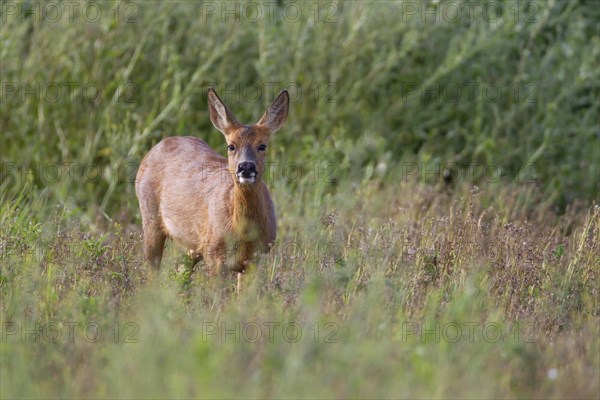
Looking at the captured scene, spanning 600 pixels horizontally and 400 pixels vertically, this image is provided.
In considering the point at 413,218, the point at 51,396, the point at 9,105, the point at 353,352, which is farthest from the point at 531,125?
the point at 51,396

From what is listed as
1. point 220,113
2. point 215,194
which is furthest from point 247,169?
point 220,113

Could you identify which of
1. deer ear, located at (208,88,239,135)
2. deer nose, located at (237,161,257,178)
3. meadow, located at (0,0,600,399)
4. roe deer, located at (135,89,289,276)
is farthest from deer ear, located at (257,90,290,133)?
meadow, located at (0,0,600,399)

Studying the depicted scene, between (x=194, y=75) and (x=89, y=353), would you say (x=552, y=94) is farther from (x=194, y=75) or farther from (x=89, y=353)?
(x=89, y=353)

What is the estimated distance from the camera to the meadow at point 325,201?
5.55 m

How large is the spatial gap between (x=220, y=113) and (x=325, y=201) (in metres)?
1.82

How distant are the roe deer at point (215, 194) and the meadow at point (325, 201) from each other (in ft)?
0.79

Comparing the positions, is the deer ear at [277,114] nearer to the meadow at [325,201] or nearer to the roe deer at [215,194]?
the roe deer at [215,194]

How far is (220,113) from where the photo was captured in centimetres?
845

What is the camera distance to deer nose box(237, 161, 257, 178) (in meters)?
7.81

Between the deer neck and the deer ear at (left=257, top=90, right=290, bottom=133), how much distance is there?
0.69m

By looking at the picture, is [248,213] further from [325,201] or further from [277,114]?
[325,201]

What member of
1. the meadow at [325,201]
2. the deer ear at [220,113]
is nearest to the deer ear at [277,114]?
the deer ear at [220,113]

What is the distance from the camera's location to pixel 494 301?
285 inches

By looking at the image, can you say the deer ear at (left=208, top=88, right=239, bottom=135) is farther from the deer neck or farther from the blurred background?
the blurred background
